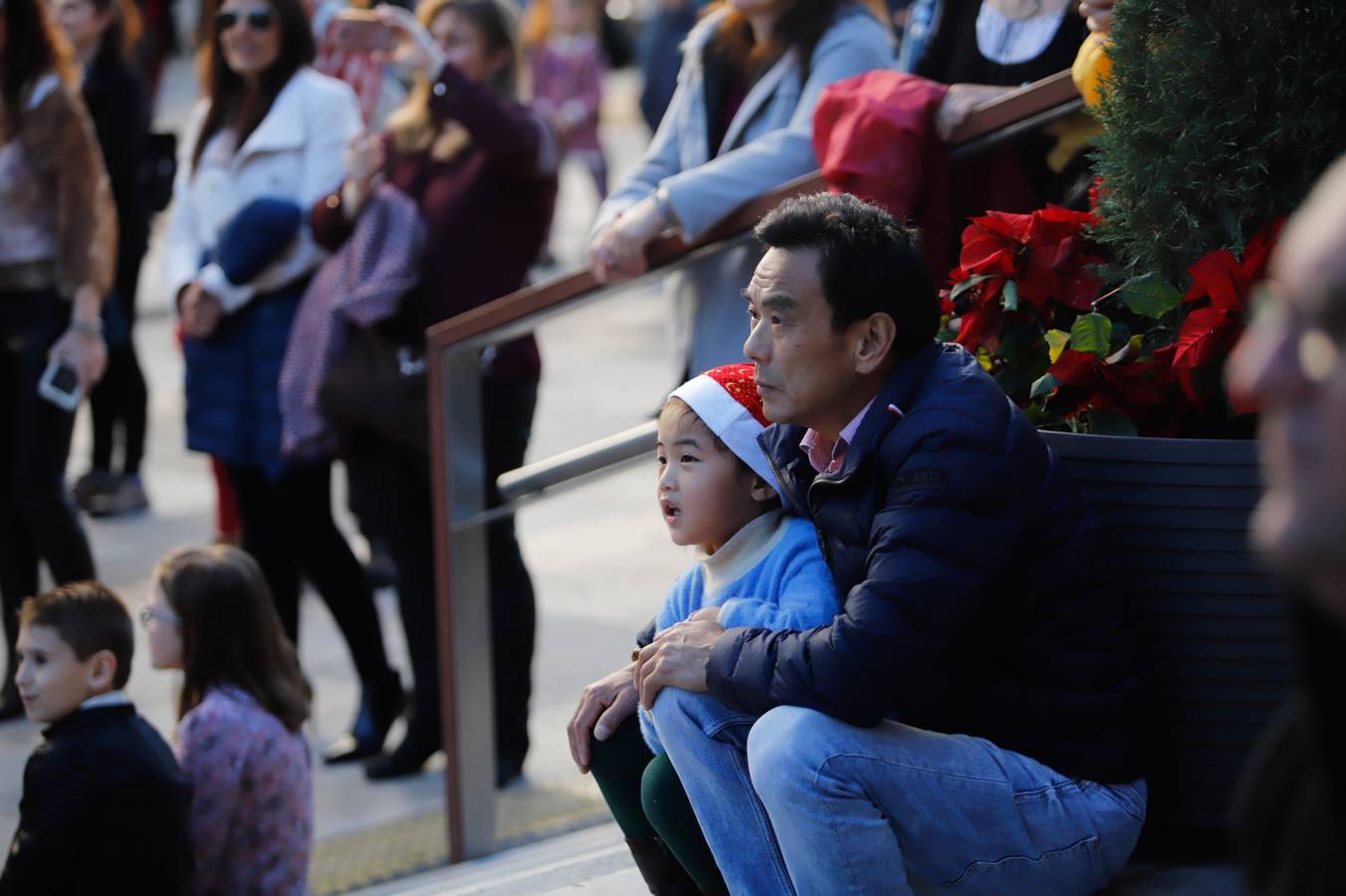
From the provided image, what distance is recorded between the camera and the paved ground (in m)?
4.84

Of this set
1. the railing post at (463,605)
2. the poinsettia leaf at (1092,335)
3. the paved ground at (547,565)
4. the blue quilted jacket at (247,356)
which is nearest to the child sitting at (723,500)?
the poinsettia leaf at (1092,335)

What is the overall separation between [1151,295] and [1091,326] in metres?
0.10

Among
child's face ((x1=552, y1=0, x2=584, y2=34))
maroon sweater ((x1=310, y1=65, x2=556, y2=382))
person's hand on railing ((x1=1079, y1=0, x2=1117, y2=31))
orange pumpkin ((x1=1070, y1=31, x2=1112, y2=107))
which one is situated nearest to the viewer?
orange pumpkin ((x1=1070, y1=31, x2=1112, y2=107))

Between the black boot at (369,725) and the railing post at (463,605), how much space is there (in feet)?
2.35

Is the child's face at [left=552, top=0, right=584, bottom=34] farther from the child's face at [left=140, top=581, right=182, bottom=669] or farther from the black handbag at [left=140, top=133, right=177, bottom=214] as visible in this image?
the child's face at [left=140, top=581, right=182, bottom=669]

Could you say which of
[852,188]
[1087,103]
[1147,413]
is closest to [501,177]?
[852,188]

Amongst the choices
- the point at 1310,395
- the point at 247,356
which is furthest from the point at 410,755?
the point at 1310,395

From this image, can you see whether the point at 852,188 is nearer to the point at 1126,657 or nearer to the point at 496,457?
the point at 1126,657

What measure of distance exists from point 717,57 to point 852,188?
0.80 m

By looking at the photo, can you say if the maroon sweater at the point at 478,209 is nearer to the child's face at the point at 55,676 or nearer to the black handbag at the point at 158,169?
the child's face at the point at 55,676

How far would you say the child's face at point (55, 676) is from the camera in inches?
139

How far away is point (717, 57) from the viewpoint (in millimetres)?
4102

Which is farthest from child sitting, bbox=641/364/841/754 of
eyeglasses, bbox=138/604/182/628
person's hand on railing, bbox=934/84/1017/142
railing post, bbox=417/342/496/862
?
railing post, bbox=417/342/496/862

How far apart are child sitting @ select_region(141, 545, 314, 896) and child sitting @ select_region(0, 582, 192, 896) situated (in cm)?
23
